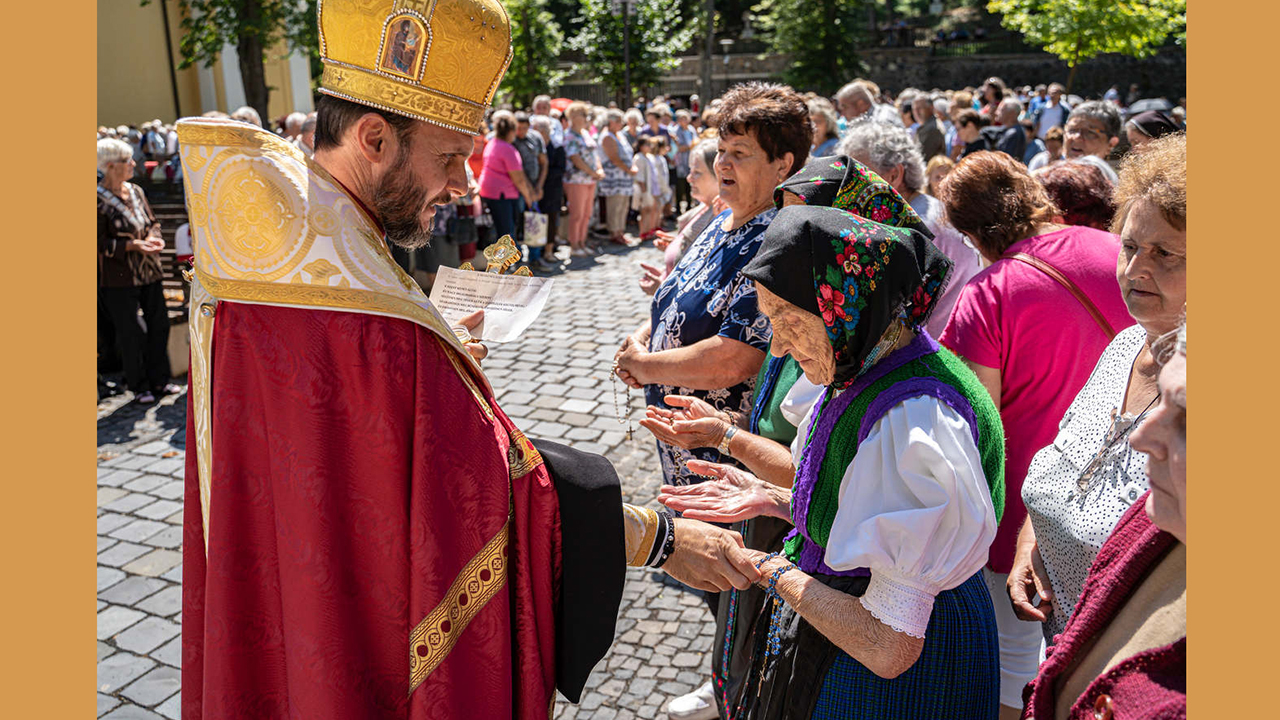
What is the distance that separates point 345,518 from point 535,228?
9.88m

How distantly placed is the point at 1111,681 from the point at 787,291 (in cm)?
92

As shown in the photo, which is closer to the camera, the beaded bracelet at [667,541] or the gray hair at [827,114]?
the beaded bracelet at [667,541]

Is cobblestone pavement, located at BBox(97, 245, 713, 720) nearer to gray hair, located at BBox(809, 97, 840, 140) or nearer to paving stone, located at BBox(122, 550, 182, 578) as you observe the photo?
paving stone, located at BBox(122, 550, 182, 578)

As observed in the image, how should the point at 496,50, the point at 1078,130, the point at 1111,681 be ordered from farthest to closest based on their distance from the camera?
1. the point at 1078,130
2. the point at 496,50
3. the point at 1111,681

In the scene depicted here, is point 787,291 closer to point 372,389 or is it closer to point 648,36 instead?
point 372,389

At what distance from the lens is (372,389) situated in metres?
1.84

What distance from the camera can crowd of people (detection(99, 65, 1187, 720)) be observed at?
5.51 ft

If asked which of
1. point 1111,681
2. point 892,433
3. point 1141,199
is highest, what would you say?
point 1141,199

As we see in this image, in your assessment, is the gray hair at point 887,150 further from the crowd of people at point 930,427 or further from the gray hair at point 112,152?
the gray hair at point 112,152

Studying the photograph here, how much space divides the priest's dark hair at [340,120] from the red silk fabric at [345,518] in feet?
1.40

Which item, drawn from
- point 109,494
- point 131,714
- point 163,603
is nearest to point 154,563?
point 163,603

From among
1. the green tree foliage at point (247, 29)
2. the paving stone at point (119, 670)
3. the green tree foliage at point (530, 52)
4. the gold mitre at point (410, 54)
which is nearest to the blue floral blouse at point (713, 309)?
the gold mitre at point (410, 54)

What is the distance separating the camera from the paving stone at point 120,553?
4781 millimetres

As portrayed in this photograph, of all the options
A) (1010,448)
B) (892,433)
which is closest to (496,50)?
(892,433)
